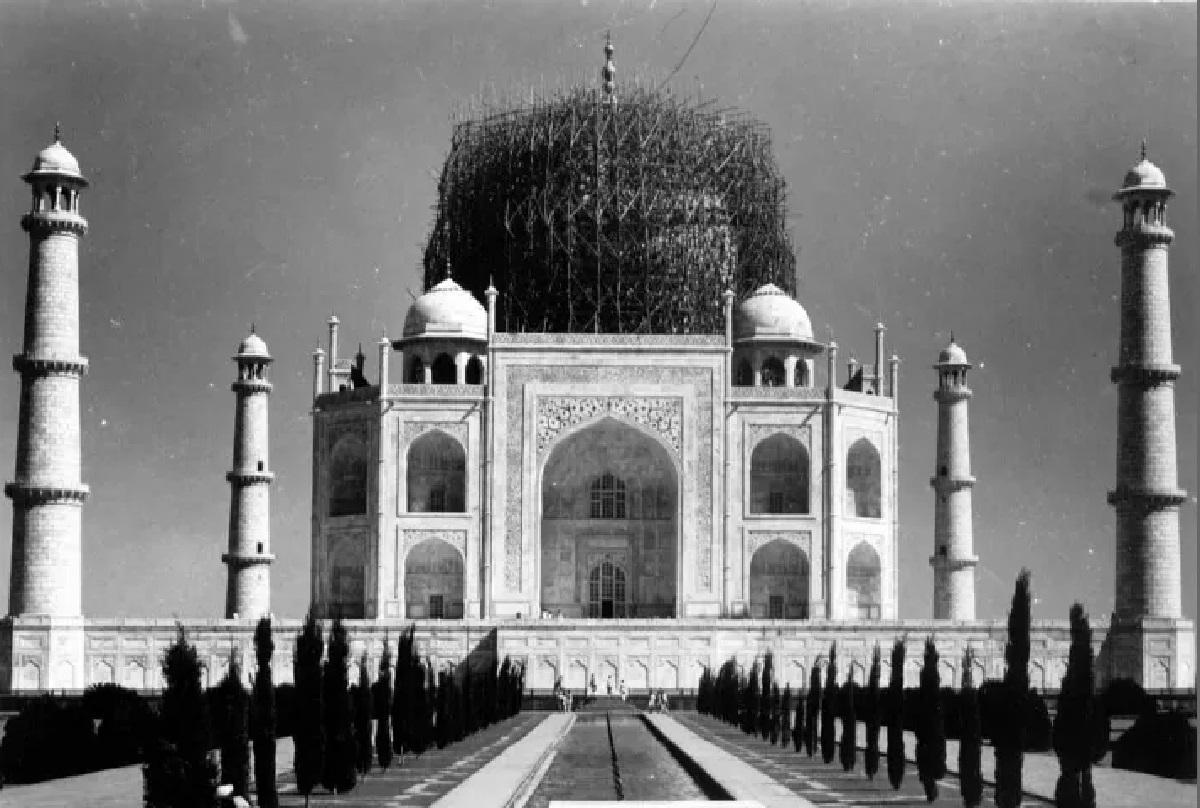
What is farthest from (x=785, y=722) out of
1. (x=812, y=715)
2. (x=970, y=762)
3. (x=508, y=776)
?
(x=970, y=762)

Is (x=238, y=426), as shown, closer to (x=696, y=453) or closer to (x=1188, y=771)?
(x=696, y=453)

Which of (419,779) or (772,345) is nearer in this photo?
(419,779)

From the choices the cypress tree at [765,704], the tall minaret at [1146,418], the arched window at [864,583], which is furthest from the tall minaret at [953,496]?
the cypress tree at [765,704]

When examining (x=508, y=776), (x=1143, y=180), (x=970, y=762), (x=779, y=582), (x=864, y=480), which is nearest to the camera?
(x=970, y=762)

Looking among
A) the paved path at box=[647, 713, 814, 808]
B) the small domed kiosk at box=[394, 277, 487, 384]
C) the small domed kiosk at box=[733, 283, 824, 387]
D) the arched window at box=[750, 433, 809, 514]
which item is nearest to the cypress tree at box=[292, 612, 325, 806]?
the paved path at box=[647, 713, 814, 808]

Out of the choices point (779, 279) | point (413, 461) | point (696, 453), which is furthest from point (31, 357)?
point (779, 279)

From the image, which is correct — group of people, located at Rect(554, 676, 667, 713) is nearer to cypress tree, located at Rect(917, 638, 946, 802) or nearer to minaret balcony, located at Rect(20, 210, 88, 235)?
minaret balcony, located at Rect(20, 210, 88, 235)

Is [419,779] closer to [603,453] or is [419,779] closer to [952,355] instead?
[603,453]
